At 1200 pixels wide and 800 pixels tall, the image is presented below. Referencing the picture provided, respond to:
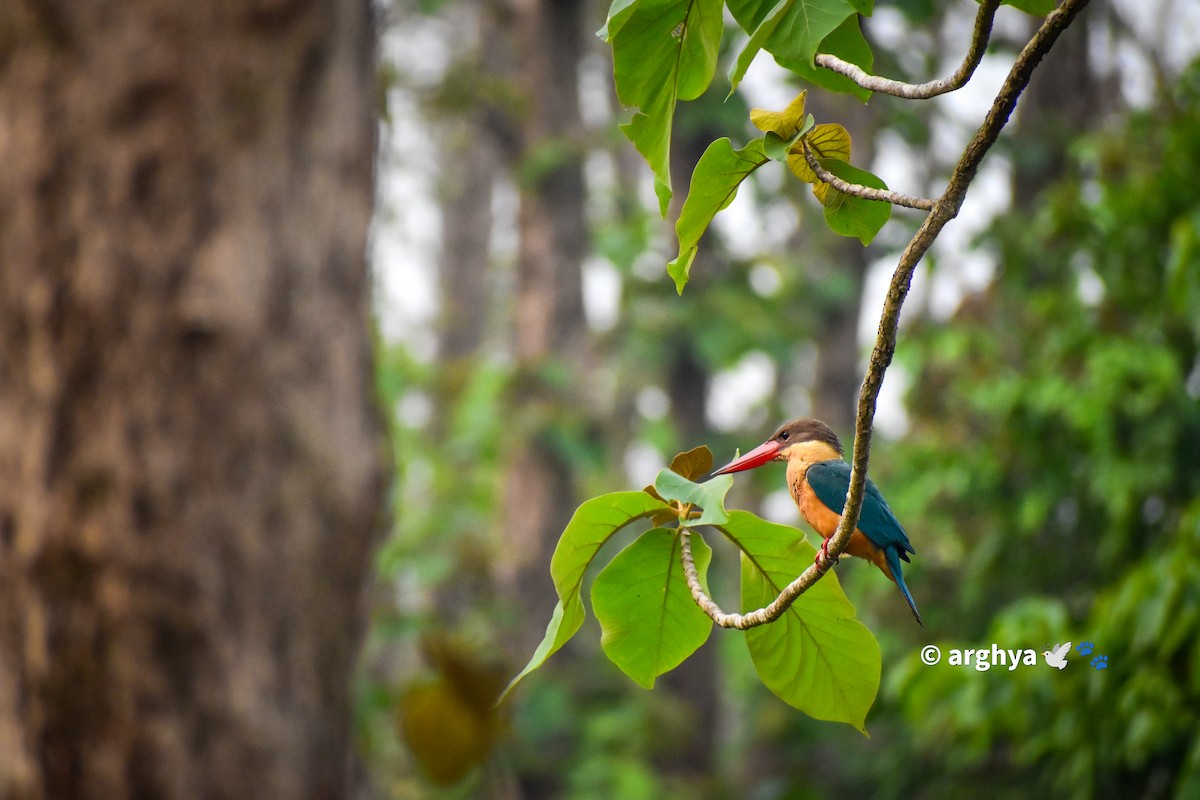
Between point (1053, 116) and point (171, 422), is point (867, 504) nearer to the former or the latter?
point (171, 422)

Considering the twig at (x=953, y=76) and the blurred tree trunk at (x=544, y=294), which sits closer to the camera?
the twig at (x=953, y=76)

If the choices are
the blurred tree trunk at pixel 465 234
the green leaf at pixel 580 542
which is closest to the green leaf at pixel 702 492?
the green leaf at pixel 580 542

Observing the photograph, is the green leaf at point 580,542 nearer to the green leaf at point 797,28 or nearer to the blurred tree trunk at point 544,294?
the green leaf at point 797,28

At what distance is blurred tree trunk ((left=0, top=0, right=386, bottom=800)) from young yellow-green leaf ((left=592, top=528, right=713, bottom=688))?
95.5 inches

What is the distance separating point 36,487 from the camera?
2877 millimetres

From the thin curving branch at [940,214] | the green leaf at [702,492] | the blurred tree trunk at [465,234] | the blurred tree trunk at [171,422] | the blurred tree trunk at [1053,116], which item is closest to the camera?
the thin curving branch at [940,214]

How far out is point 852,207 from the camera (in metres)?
0.71

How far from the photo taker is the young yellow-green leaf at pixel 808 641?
73 cm

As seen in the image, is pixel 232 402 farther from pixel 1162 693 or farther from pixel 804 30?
pixel 804 30

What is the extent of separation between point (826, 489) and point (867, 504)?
0.04 m

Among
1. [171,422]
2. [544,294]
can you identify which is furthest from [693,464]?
[544,294]

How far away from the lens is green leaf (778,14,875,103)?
741 millimetres

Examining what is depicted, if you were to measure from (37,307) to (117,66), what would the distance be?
27.3 inches

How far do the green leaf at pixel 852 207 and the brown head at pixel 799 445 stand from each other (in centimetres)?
13
